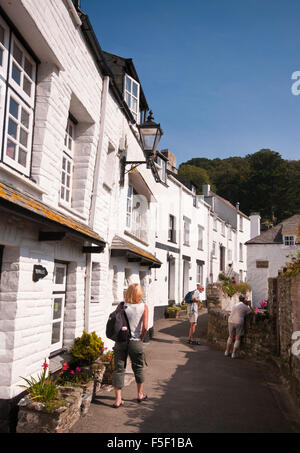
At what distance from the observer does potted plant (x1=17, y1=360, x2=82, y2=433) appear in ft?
14.7

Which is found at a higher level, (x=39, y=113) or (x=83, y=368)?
(x=39, y=113)

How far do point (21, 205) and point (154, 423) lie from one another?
3516mm

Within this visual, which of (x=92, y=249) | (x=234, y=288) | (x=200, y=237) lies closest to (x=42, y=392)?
(x=92, y=249)

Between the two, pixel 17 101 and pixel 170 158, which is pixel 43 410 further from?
pixel 170 158

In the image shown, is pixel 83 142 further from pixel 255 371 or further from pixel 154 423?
pixel 255 371

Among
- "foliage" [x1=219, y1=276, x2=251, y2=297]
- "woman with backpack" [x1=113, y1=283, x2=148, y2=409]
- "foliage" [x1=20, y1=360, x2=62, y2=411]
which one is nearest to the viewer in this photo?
"foliage" [x1=20, y1=360, x2=62, y2=411]

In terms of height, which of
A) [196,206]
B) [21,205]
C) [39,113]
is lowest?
[21,205]

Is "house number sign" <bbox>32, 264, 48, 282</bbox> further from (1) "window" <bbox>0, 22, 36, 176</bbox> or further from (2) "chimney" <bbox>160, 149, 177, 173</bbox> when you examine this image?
(2) "chimney" <bbox>160, 149, 177, 173</bbox>

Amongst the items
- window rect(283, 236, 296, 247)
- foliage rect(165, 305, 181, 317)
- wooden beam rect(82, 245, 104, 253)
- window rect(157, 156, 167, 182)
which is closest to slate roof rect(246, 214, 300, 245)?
window rect(283, 236, 296, 247)

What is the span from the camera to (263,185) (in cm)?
5388

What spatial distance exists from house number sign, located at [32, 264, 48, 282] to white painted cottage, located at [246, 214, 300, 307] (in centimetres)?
2442

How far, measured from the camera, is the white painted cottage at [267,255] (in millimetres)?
27609
